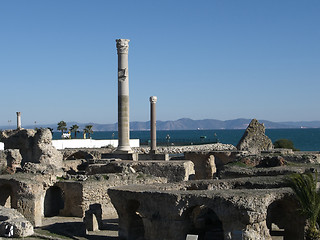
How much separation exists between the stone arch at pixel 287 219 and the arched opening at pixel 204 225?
2032mm

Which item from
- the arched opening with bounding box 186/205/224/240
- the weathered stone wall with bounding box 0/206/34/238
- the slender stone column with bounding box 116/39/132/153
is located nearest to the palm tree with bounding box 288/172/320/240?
the arched opening with bounding box 186/205/224/240

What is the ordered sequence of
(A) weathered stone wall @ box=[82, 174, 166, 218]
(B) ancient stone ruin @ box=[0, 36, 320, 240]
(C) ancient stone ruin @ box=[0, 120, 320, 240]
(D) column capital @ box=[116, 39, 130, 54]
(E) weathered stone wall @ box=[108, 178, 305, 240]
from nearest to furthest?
(E) weathered stone wall @ box=[108, 178, 305, 240] → (C) ancient stone ruin @ box=[0, 120, 320, 240] → (B) ancient stone ruin @ box=[0, 36, 320, 240] → (A) weathered stone wall @ box=[82, 174, 166, 218] → (D) column capital @ box=[116, 39, 130, 54]

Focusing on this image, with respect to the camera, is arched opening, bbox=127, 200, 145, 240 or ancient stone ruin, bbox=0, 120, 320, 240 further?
arched opening, bbox=127, 200, 145, 240

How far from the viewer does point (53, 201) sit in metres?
26.1

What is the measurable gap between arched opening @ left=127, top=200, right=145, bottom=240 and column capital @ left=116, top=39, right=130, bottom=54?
15.6 metres

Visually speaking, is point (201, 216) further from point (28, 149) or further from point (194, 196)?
point (28, 149)

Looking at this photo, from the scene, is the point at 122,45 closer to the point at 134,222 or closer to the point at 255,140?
the point at 255,140

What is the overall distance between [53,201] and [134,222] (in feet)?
24.7

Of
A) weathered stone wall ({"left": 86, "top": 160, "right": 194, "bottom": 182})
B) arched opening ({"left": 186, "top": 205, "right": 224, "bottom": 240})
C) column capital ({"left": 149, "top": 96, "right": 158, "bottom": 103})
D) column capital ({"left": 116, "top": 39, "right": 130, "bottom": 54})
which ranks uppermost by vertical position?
column capital ({"left": 116, "top": 39, "right": 130, "bottom": 54})

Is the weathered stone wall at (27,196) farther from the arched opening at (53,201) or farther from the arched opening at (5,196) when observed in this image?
the arched opening at (53,201)

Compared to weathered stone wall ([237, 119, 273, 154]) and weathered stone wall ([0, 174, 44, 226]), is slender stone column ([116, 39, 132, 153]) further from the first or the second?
weathered stone wall ([0, 174, 44, 226])

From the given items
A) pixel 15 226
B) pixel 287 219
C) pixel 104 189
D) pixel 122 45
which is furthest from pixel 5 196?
pixel 287 219

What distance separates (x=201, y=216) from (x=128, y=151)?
14.6m

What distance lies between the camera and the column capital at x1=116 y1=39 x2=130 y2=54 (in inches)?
1326
